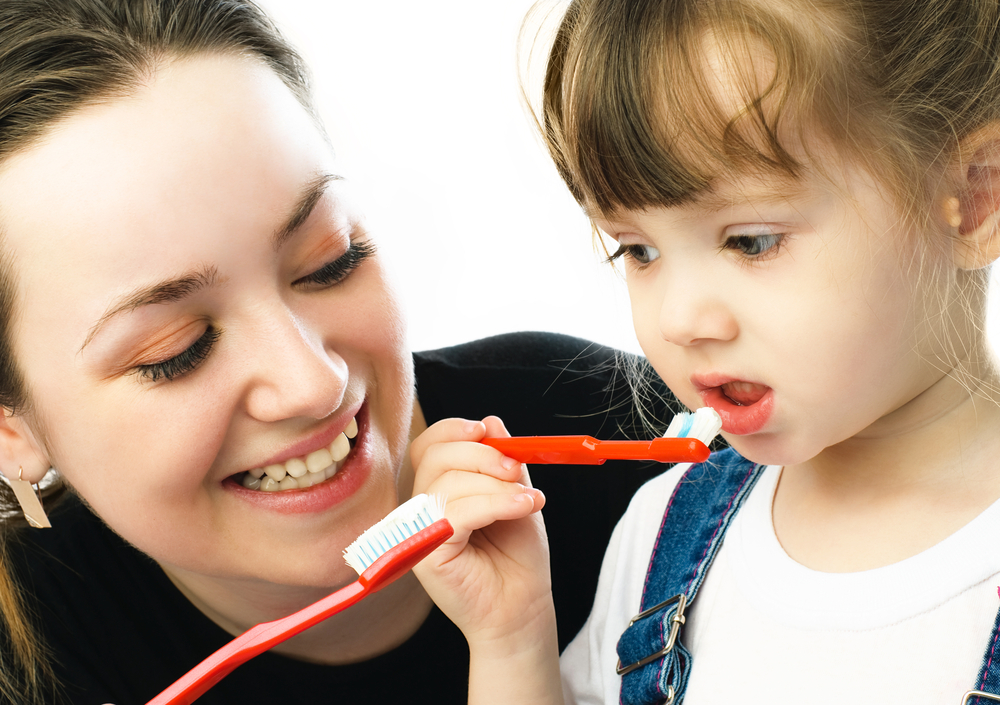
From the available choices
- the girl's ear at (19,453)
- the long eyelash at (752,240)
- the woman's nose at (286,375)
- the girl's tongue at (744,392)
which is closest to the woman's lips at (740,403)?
the girl's tongue at (744,392)

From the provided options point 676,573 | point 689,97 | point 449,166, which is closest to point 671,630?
point 676,573

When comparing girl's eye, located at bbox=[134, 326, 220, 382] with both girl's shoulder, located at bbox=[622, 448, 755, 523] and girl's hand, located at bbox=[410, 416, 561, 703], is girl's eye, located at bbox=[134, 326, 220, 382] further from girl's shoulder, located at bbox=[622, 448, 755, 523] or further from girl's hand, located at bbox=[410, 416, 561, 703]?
girl's shoulder, located at bbox=[622, 448, 755, 523]

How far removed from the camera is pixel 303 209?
82 centimetres

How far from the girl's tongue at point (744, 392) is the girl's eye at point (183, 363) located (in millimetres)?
432

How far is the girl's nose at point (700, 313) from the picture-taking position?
0.67 meters

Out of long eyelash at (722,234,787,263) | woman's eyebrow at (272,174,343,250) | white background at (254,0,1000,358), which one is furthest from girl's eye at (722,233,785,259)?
white background at (254,0,1000,358)

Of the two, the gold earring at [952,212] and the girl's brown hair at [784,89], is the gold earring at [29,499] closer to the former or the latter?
the girl's brown hair at [784,89]

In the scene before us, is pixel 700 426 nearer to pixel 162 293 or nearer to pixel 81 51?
pixel 162 293

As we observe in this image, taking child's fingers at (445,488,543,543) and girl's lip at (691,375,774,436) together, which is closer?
girl's lip at (691,375,774,436)

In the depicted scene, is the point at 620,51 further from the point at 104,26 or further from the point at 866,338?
the point at 104,26

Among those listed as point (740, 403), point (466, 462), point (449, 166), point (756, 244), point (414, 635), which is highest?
point (449, 166)

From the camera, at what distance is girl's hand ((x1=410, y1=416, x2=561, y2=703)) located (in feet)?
2.74

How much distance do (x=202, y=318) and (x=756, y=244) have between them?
0.46 meters

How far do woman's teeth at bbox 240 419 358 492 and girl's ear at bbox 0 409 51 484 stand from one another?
206mm
